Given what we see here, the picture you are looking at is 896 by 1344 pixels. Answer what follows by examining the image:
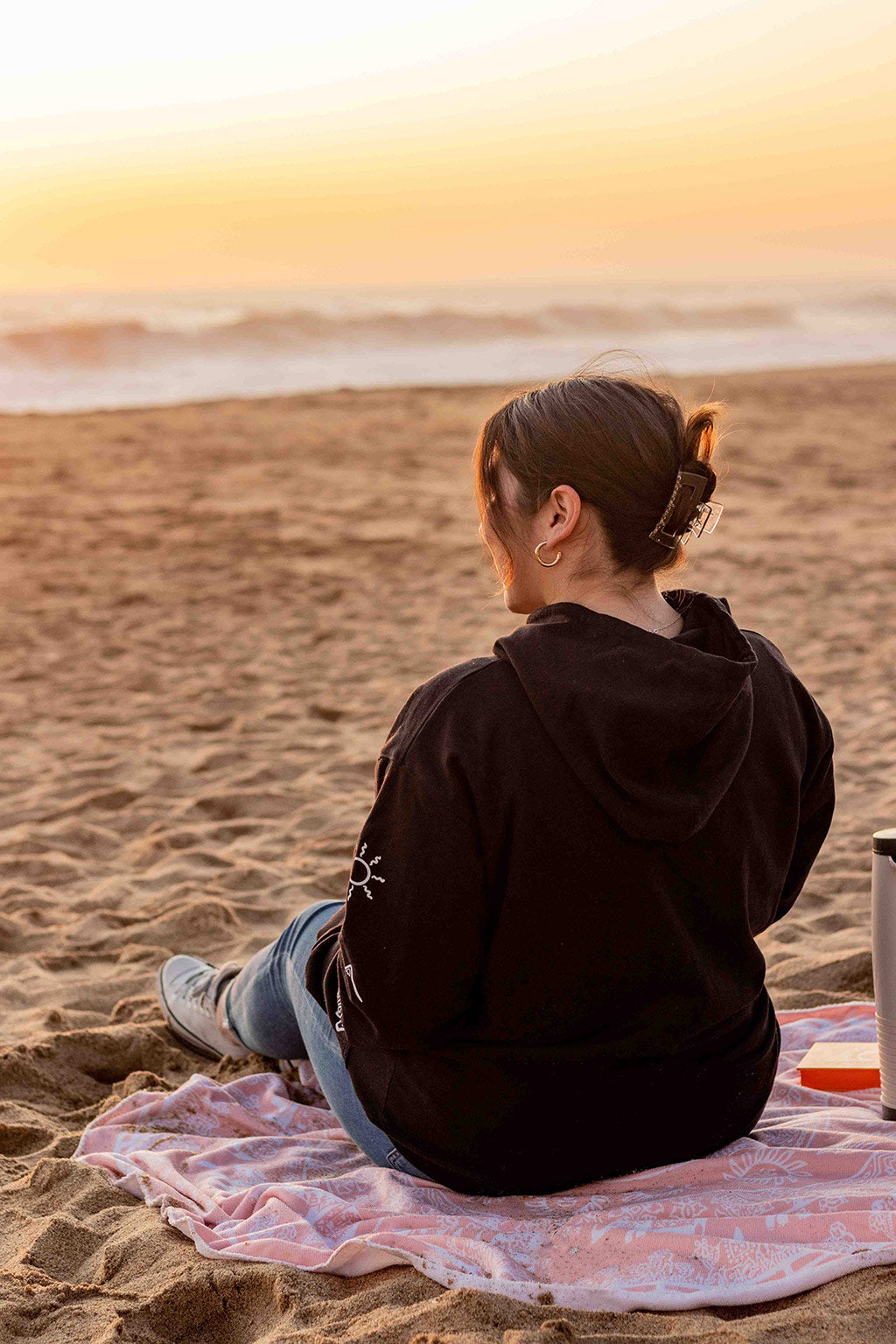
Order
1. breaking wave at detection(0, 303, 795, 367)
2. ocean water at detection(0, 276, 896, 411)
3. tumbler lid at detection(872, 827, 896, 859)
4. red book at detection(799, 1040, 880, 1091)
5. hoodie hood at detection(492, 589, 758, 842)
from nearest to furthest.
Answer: hoodie hood at detection(492, 589, 758, 842) → tumbler lid at detection(872, 827, 896, 859) → red book at detection(799, 1040, 880, 1091) → ocean water at detection(0, 276, 896, 411) → breaking wave at detection(0, 303, 795, 367)

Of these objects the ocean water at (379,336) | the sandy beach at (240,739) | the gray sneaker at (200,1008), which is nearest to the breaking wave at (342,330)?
the ocean water at (379,336)

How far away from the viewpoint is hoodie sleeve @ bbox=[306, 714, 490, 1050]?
162 centimetres

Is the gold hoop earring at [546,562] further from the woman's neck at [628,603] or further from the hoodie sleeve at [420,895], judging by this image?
the hoodie sleeve at [420,895]

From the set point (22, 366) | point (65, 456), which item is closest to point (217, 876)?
point (65, 456)

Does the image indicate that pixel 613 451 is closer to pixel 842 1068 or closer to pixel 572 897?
pixel 572 897

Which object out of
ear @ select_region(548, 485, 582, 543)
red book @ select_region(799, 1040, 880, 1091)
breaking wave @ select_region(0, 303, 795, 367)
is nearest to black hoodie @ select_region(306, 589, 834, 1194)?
ear @ select_region(548, 485, 582, 543)

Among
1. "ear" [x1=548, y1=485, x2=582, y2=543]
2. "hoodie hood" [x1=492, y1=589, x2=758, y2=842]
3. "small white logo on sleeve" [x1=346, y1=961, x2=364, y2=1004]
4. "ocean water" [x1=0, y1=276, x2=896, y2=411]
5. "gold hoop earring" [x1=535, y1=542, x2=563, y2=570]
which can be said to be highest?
"ocean water" [x1=0, y1=276, x2=896, y2=411]

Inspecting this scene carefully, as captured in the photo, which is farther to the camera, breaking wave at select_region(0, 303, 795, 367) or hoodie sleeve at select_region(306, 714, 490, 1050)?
breaking wave at select_region(0, 303, 795, 367)

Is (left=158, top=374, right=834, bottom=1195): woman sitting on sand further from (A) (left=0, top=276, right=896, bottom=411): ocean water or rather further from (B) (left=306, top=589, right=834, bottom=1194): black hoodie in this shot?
(A) (left=0, top=276, right=896, bottom=411): ocean water

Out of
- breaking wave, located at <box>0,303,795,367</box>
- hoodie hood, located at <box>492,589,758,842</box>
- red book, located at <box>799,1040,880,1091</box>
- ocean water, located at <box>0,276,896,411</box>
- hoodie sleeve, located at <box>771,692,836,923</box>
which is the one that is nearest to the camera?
hoodie hood, located at <box>492,589,758,842</box>

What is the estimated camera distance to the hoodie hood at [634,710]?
160cm

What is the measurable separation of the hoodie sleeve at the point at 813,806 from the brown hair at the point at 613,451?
0.43 metres

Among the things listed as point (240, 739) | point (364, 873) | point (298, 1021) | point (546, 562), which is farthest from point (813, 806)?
point (240, 739)

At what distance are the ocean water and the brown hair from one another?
1459 centimetres
